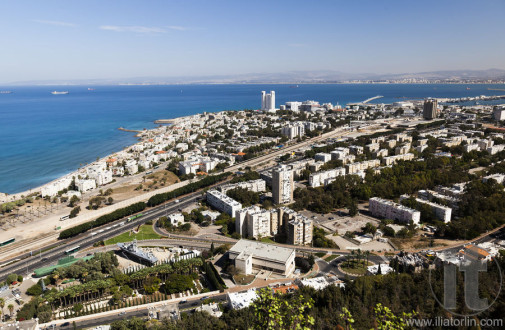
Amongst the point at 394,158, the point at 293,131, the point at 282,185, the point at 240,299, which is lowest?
the point at 240,299

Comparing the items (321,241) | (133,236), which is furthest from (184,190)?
(321,241)

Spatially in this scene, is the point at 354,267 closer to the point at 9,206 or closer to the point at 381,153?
the point at 381,153

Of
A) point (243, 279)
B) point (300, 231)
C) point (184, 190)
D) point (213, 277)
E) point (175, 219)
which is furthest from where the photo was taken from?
point (184, 190)

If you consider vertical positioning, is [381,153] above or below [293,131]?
below

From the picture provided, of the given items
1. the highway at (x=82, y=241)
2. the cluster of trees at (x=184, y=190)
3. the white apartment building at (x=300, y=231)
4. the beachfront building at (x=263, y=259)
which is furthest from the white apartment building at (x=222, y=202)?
the beachfront building at (x=263, y=259)

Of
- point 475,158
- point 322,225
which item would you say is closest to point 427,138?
point 475,158

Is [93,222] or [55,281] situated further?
[93,222]

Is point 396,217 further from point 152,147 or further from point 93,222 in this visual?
point 152,147
